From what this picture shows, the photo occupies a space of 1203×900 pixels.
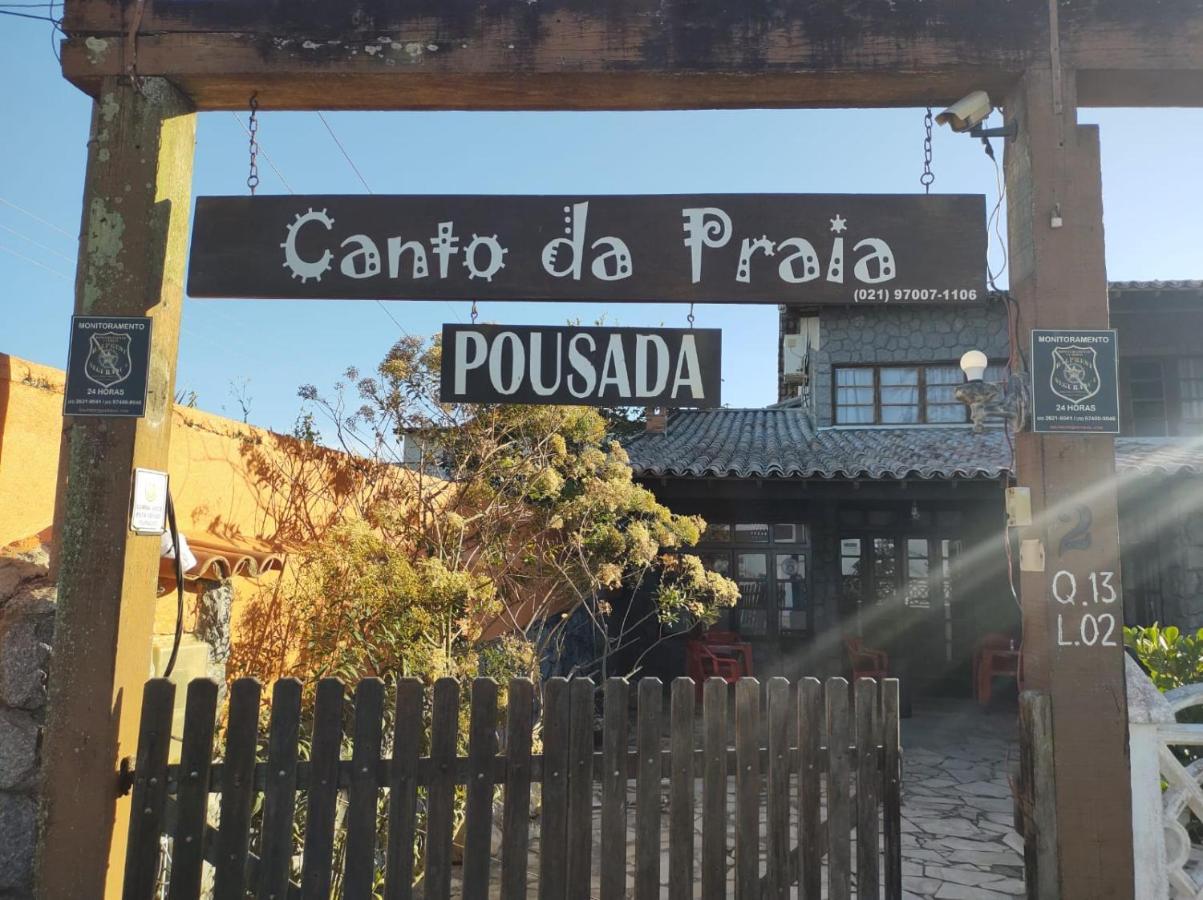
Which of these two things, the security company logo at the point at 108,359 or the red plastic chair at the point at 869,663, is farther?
the red plastic chair at the point at 869,663

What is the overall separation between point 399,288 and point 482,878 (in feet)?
7.49

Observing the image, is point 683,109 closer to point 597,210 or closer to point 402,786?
point 597,210

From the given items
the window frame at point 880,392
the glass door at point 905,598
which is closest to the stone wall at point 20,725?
the glass door at point 905,598

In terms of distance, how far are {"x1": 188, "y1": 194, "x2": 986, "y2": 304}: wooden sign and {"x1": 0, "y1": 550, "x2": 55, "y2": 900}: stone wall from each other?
1.40 m

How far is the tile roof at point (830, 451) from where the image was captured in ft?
30.4

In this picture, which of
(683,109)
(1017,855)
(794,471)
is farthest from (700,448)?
(683,109)

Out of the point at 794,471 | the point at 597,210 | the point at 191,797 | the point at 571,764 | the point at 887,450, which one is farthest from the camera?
the point at 887,450

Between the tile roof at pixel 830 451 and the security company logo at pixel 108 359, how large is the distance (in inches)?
274

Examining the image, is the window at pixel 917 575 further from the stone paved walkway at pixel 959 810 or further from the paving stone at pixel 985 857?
the paving stone at pixel 985 857

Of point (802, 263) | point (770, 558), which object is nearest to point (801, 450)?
point (770, 558)

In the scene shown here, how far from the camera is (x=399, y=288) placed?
3.29 meters

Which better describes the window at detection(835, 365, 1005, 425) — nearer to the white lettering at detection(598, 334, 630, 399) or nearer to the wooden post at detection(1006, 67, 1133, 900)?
the wooden post at detection(1006, 67, 1133, 900)

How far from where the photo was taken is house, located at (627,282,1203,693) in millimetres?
10086

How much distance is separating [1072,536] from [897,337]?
422 inches
